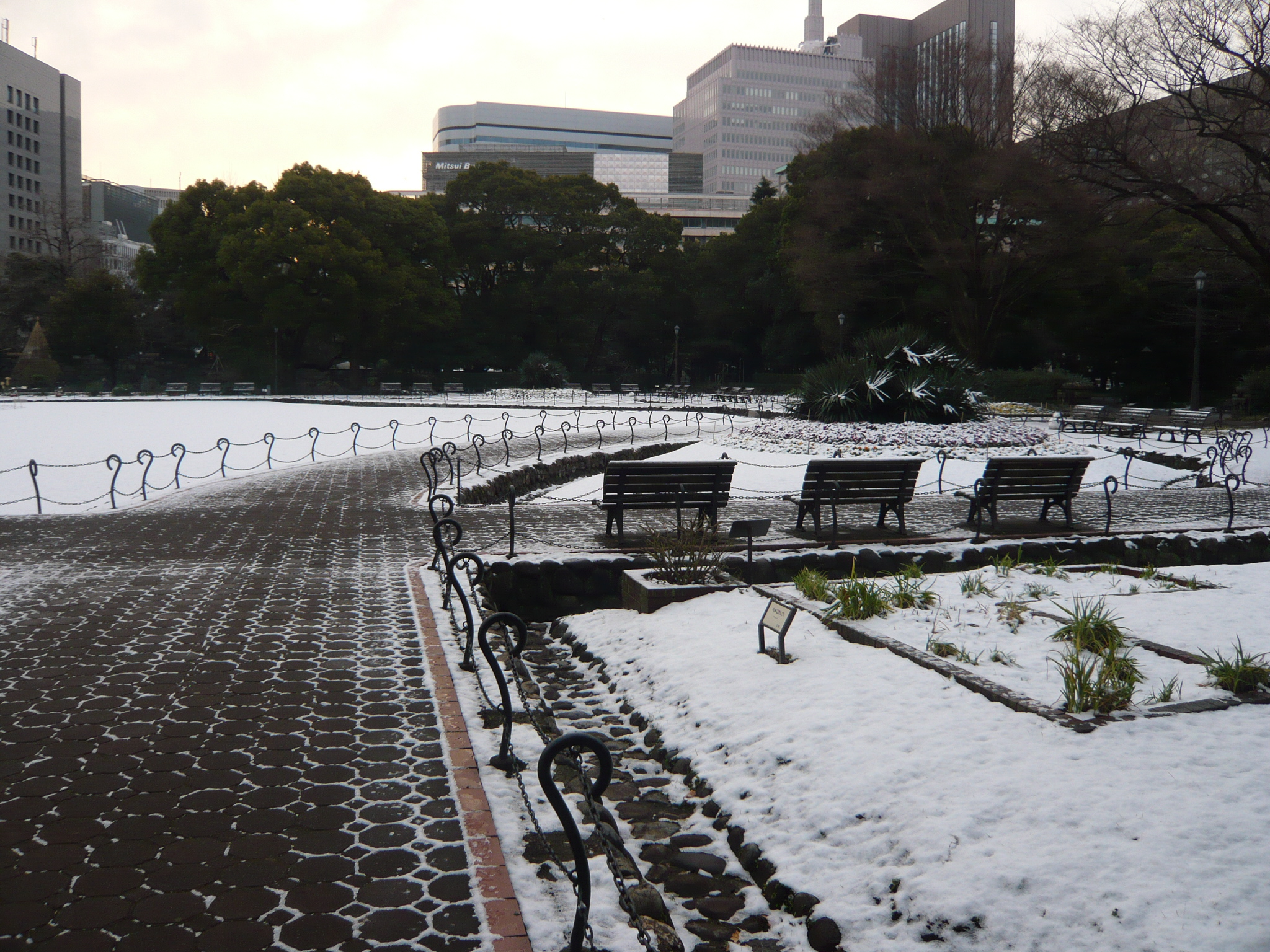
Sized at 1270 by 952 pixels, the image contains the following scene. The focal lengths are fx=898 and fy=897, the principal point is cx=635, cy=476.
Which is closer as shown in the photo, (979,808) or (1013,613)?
(979,808)

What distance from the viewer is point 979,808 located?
3.35 metres

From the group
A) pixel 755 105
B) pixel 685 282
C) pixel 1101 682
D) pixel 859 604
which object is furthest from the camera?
pixel 755 105

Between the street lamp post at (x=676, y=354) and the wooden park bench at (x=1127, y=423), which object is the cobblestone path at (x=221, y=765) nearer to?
the wooden park bench at (x=1127, y=423)

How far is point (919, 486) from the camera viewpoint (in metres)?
14.0

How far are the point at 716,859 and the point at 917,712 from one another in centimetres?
123

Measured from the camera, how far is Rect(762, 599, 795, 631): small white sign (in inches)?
200

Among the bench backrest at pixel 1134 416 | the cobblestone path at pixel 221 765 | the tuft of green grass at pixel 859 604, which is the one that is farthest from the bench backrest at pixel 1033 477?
the bench backrest at pixel 1134 416

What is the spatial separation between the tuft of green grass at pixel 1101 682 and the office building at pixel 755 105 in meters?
138

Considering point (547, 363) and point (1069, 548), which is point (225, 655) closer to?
point (1069, 548)

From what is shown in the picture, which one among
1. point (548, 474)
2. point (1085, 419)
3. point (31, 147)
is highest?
point (31, 147)

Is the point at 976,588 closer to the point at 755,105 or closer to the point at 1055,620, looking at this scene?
the point at 1055,620

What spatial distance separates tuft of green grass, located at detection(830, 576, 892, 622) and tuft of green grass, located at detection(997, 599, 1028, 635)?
710 mm

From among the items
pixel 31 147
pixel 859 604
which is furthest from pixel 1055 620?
pixel 31 147

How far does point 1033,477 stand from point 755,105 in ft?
456
